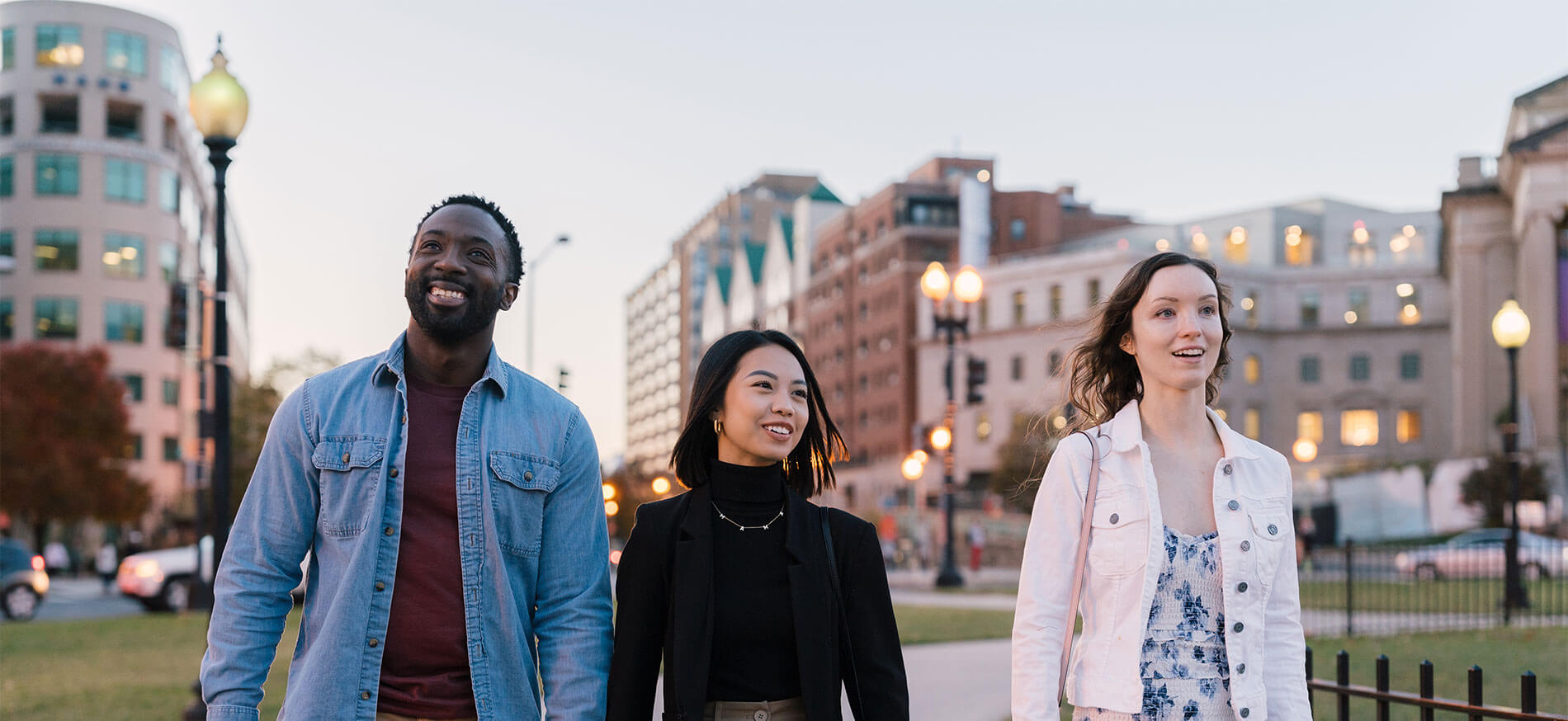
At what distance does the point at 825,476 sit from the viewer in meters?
4.71

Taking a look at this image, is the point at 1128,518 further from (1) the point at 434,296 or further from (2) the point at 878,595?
(1) the point at 434,296

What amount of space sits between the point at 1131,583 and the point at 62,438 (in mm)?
58607

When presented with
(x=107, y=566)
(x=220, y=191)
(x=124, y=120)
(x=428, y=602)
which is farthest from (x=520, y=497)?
(x=124, y=120)

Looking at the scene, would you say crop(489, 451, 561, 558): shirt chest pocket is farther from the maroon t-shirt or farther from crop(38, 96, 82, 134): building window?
crop(38, 96, 82, 134): building window

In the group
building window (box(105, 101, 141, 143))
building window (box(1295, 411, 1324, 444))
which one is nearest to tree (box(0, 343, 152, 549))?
building window (box(105, 101, 141, 143))

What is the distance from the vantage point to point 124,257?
6806cm

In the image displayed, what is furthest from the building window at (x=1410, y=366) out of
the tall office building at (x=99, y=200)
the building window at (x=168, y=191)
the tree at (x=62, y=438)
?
the building window at (x=168, y=191)

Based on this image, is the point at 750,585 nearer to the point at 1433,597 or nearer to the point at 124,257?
the point at 1433,597

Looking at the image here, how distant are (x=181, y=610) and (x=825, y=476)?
24.1m

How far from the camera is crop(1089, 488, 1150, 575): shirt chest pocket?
13.3ft

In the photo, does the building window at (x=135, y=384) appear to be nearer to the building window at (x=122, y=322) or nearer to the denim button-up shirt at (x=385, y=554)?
the building window at (x=122, y=322)

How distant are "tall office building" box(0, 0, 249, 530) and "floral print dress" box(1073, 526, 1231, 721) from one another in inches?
2667

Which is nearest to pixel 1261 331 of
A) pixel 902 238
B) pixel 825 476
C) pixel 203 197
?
pixel 902 238

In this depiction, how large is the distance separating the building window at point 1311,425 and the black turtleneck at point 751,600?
87082 mm
